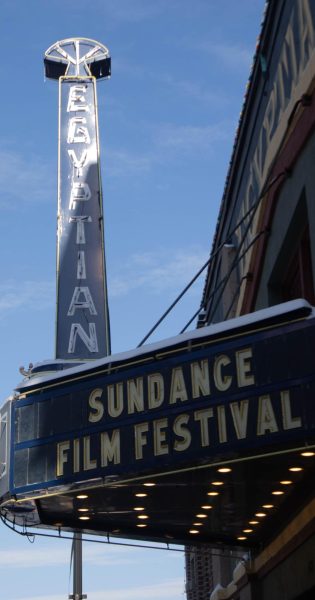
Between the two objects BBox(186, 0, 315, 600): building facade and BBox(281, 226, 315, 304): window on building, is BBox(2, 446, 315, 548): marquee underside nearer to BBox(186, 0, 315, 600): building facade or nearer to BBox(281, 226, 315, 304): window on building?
BBox(186, 0, 315, 600): building facade

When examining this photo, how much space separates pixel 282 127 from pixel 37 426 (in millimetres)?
6521

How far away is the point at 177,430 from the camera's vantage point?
41.4ft

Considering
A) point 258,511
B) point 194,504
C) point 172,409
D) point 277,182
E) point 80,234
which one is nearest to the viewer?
point 172,409

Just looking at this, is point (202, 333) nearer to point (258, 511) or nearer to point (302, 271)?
point (302, 271)

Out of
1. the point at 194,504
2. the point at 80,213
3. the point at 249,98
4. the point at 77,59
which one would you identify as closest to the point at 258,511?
the point at 194,504

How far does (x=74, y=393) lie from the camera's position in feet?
46.6

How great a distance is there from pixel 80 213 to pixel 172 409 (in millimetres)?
15376

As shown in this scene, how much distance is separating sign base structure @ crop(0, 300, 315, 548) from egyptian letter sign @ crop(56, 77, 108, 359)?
8.80 meters

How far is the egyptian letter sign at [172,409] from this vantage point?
11.7 m

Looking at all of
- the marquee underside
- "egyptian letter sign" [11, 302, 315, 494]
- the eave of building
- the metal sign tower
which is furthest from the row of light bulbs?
the metal sign tower

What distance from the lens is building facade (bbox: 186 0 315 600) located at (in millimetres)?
15133

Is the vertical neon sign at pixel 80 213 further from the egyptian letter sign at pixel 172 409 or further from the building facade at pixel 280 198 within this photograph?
the egyptian letter sign at pixel 172 409

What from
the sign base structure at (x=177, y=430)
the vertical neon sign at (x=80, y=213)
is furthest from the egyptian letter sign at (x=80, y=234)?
the sign base structure at (x=177, y=430)

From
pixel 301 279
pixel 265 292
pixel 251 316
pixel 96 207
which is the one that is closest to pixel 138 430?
pixel 251 316
